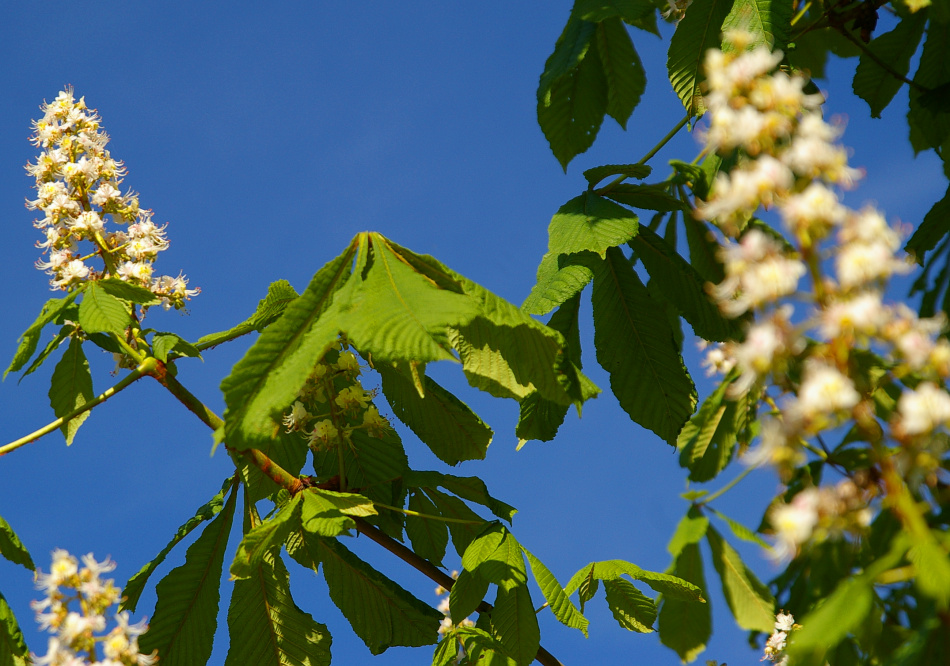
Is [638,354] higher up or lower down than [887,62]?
lower down

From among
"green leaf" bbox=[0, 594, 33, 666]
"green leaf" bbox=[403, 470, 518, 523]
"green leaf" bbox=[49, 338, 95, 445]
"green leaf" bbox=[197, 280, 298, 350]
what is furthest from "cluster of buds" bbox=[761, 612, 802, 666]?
"green leaf" bbox=[49, 338, 95, 445]

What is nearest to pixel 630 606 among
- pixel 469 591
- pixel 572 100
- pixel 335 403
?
pixel 469 591

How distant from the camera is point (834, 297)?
100 cm

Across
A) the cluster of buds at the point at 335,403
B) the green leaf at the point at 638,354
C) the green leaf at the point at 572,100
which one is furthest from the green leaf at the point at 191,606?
the green leaf at the point at 572,100

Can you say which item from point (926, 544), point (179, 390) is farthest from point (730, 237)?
point (179, 390)

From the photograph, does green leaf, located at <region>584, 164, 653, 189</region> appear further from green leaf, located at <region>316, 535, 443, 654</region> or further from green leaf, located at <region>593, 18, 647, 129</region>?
green leaf, located at <region>316, 535, 443, 654</region>

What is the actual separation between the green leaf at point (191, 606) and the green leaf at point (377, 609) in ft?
0.94

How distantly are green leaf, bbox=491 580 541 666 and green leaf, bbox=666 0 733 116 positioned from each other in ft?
4.48

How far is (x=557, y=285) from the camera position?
81.7 inches

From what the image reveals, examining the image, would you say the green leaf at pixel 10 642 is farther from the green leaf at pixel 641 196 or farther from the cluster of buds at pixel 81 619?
the green leaf at pixel 641 196

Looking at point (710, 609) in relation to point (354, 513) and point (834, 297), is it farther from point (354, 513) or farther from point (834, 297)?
point (834, 297)

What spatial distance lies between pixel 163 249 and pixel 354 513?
1.13m

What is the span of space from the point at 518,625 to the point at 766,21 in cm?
167

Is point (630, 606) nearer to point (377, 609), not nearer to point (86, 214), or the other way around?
point (377, 609)
